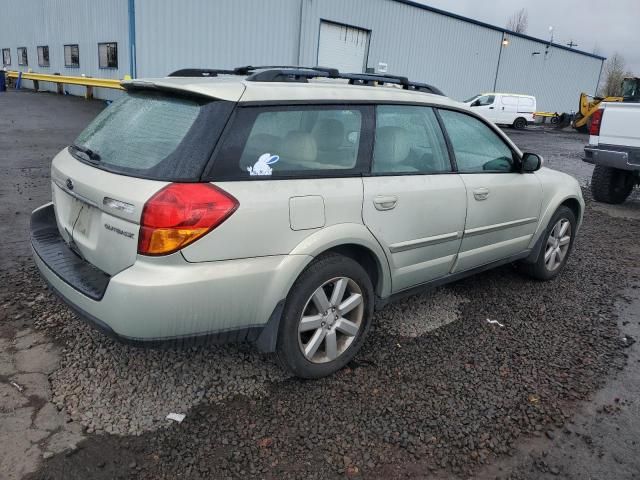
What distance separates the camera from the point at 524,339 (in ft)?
11.9

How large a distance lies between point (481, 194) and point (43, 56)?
2945 centimetres

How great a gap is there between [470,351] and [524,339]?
488 millimetres

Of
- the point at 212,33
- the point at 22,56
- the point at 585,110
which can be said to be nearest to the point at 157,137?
the point at 212,33

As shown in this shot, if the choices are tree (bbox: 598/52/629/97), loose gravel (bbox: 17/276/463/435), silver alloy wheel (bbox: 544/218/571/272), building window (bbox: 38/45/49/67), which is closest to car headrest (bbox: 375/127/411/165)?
loose gravel (bbox: 17/276/463/435)

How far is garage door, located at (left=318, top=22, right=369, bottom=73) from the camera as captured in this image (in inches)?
873

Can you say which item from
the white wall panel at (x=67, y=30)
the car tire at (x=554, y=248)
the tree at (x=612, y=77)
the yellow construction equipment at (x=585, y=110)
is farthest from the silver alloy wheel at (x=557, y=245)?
the tree at (x=612, y=77)

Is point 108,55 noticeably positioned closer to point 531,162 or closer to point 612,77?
point 531,162

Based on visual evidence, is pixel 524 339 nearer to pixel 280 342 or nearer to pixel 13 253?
pixel 280 342

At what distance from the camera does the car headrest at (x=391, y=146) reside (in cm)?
313

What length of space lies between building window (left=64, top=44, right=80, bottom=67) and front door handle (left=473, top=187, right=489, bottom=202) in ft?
78.8

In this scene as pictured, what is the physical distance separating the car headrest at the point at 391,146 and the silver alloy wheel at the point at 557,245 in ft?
6.69

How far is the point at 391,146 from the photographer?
10.5 ft

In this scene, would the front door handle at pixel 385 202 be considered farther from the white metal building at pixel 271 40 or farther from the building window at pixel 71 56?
the building window at pixel 71 56

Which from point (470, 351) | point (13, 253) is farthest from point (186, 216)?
point (13, 253)
